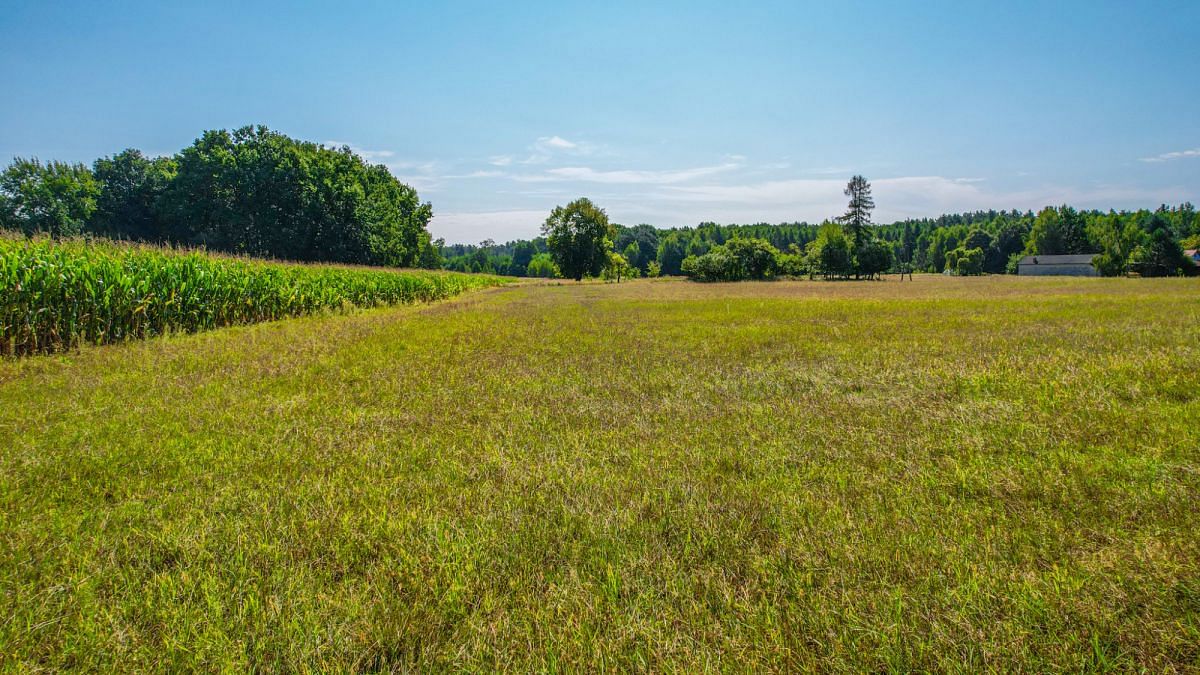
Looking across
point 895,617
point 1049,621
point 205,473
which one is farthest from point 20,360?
point 1049,621

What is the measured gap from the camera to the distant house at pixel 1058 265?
88662mm

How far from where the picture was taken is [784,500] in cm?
315

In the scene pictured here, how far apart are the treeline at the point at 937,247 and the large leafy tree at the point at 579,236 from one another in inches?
164

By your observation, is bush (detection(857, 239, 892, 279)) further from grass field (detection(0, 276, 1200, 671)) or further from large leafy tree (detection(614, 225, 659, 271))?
grass field (detection(0, 276, 1200, 671))

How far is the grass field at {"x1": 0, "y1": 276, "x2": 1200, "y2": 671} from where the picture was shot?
1986 millimetres

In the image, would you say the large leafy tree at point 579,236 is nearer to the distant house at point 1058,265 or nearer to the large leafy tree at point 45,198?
the large leafy tree at point 45,198

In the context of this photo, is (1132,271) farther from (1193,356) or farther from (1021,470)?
(1021,470)

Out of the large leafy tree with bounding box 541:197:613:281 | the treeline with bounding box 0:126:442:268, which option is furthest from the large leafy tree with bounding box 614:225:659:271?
the treeline with bounding box 0:126:442:268

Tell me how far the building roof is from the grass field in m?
120

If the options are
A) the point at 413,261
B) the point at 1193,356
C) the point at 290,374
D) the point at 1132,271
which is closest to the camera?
the point at 290,374

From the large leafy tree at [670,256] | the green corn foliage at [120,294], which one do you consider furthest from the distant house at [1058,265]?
the green corn foliage at [120,294]

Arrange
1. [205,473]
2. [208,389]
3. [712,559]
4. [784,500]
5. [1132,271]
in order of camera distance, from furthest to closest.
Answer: [1132,271], [208,389], [205,473], [784,500], [712,559]

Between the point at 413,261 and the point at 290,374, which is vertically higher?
the point at 413,261

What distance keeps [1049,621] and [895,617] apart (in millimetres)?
657
